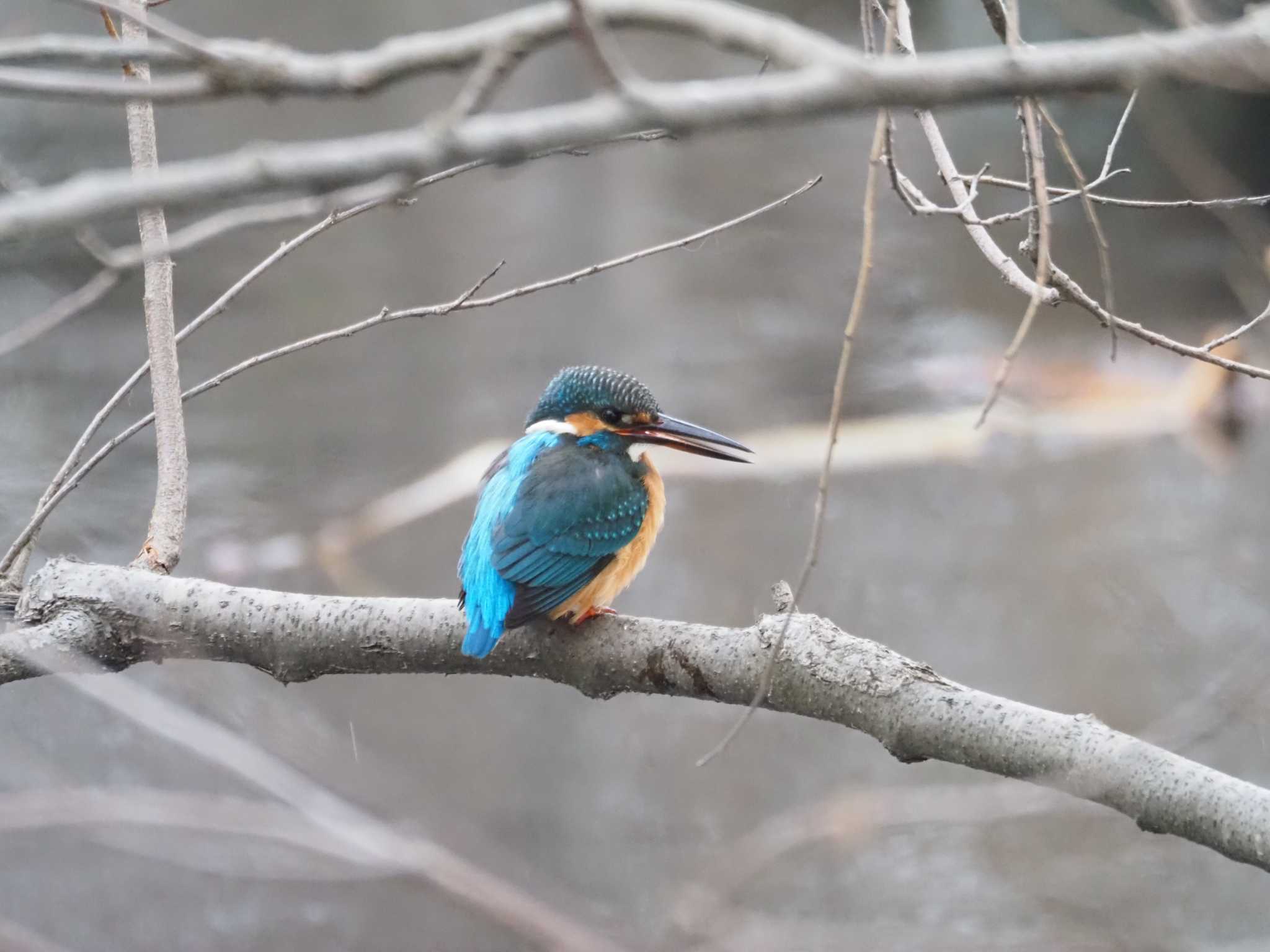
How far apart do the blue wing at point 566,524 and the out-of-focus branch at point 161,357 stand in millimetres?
432

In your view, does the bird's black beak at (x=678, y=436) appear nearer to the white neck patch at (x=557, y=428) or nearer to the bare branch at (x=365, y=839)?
the white neck patch at (x=557, y=428)

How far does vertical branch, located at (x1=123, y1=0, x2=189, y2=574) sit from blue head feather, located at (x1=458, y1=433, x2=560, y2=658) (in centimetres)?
39

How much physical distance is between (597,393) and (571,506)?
24 centimetres

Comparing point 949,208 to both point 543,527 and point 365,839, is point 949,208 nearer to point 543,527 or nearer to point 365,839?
point 543,527

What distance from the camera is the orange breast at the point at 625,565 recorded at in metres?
1.71

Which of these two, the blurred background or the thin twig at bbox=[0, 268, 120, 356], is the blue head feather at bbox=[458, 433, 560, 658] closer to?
the blurred background

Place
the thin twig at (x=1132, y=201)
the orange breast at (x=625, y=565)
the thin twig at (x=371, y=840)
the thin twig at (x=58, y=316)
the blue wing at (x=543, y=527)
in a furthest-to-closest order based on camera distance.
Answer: the orange breast at (x=625, y=565), the blue wing at (x=543, y=527), the thin twig at (x=1132, y=201), the thin twig at (x=58, y=316), the thin twig at (x=371, y=840)

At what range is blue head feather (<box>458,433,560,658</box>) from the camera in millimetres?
1485

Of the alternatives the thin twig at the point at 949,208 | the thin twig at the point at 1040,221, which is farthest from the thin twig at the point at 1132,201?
the thin twig at the point at 1040,221

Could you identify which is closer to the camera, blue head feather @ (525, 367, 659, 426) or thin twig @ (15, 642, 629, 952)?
thin twig @ (15, 642, 629, 952)

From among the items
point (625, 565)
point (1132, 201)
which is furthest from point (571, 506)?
point (1132, 201)

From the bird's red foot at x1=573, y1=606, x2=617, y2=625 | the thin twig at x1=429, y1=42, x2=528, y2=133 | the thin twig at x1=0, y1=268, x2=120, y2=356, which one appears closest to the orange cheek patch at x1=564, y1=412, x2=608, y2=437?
the bird's red foot at x1=573, y1=606, x2=617, y2=625

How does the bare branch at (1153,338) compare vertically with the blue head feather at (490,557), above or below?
above

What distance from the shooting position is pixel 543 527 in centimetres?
178
